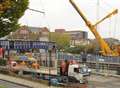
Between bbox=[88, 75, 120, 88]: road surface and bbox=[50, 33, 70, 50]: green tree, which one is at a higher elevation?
bbox=[50, 33, 70, 50]: green tree

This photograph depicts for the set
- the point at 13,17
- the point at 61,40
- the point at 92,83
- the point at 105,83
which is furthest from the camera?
the point at 61,40

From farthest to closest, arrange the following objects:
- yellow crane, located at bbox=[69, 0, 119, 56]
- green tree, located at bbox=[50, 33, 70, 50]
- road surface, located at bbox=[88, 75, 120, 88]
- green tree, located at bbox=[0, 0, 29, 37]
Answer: green tree, located at bbox=[50, 33, 70, 50], yellow crane, located at bbox=[69, 0, 119, 56], road surface, located at bbox=[88, 75, 120, 88], green tree, located at bbox=[0, 0, 29, 37]

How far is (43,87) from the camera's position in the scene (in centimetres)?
2834

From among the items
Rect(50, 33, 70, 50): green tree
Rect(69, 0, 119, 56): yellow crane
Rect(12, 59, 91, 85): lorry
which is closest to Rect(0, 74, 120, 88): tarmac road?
Rect(12, 59, 91, 85): lorry

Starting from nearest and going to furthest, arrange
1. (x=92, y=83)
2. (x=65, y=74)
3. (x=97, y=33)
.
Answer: (x=65, y=74) < (x=92, y=83) < (x=97, y=33)

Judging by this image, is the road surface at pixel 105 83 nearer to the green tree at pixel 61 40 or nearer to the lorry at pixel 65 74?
the lorry at pixel 65 74

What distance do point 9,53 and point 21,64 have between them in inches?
104

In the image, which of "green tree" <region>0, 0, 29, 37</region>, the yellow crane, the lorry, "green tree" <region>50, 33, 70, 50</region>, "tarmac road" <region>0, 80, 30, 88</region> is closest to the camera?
"green tree" <region>0, 0, 29, 37</region>

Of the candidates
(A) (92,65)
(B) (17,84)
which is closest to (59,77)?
(B) (17,84)

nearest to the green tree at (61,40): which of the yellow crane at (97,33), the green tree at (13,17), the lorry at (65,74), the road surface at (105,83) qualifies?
the yellow crane at (97,33)

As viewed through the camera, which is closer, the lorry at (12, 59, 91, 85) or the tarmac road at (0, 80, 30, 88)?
the tarmac road at (0, 80, 30, 88)

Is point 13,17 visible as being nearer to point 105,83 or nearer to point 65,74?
point 65,74

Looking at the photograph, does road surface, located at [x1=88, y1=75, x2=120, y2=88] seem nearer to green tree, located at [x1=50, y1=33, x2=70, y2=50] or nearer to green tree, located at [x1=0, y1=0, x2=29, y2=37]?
green tree, located at [x1=0, y1=0, x2=29, y2=37]

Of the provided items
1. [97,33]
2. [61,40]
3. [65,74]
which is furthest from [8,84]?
[61,40]
